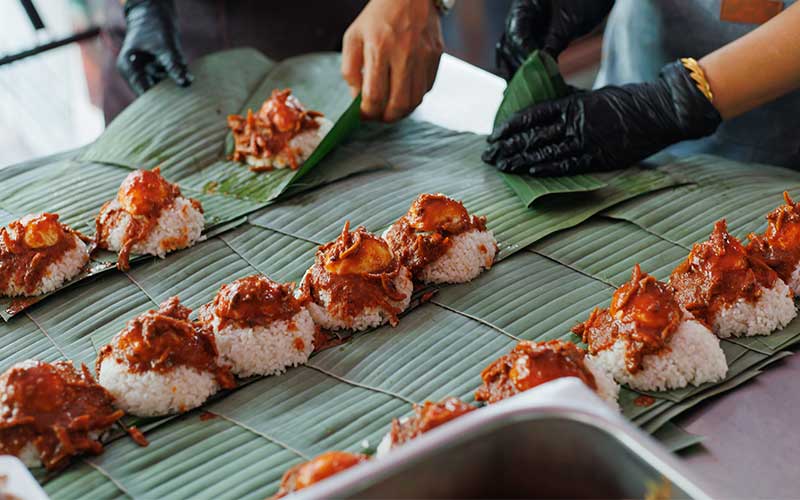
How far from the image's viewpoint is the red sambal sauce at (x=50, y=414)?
1.93 m

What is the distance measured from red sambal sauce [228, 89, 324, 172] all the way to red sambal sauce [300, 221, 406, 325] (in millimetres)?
926

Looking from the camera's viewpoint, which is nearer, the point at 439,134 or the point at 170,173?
the point at 170,173

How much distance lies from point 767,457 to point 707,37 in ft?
6.93

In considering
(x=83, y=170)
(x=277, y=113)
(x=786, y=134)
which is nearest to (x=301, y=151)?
(x=277, y=113)

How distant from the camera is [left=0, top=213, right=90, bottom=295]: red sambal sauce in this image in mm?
2646

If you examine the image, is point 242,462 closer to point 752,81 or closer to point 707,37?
point 752,81

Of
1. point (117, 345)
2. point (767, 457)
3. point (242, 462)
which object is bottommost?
point (767, 457)

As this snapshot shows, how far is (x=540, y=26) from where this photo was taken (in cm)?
362

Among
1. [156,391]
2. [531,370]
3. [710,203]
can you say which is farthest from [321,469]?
[710,203]

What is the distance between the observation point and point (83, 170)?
343 centimetres

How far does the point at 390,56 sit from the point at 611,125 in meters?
1.00

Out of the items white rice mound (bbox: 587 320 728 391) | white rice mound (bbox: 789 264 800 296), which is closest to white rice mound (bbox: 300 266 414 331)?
white rice mound (bbox: 587 320 728 391)

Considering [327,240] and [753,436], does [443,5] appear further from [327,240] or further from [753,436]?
[753,436]

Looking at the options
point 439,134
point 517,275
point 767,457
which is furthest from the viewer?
point 439,134
